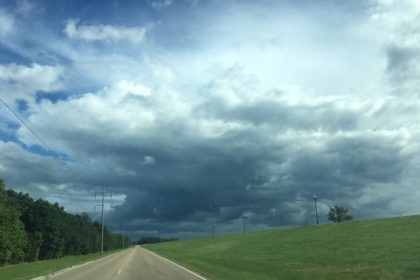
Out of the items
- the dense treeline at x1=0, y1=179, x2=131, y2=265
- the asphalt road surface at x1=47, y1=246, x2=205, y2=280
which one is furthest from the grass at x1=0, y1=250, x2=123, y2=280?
the dense treeline at x1=0, y1=179, x2=131, y2=265

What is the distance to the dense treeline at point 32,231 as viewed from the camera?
73.2 meters

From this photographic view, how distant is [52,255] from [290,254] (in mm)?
71683

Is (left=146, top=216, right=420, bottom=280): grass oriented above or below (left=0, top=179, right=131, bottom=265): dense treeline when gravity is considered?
below

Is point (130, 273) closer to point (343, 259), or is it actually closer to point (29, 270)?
point (29, 270)

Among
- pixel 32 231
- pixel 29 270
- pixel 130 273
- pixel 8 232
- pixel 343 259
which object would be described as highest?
pixel 32 231

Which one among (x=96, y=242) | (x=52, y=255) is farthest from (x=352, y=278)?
(x=96, y=242)

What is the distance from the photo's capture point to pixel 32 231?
104562mm

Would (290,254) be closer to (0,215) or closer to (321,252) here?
(321,252)

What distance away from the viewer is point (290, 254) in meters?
56.2

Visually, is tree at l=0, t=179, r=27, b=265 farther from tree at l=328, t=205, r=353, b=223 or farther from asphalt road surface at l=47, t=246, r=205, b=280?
tree at l=328, t=205, r=353, b=223

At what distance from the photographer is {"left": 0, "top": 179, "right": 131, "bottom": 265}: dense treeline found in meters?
73.2

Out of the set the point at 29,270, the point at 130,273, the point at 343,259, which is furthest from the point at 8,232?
the point at 343,259

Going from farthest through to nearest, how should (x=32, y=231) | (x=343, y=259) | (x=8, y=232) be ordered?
(x=32, y=231) → (x=8, y=232) → (x=343, y=259)

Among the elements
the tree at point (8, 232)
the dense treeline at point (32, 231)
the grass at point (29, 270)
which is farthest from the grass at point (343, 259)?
the dense treeline at point (32, 231)
